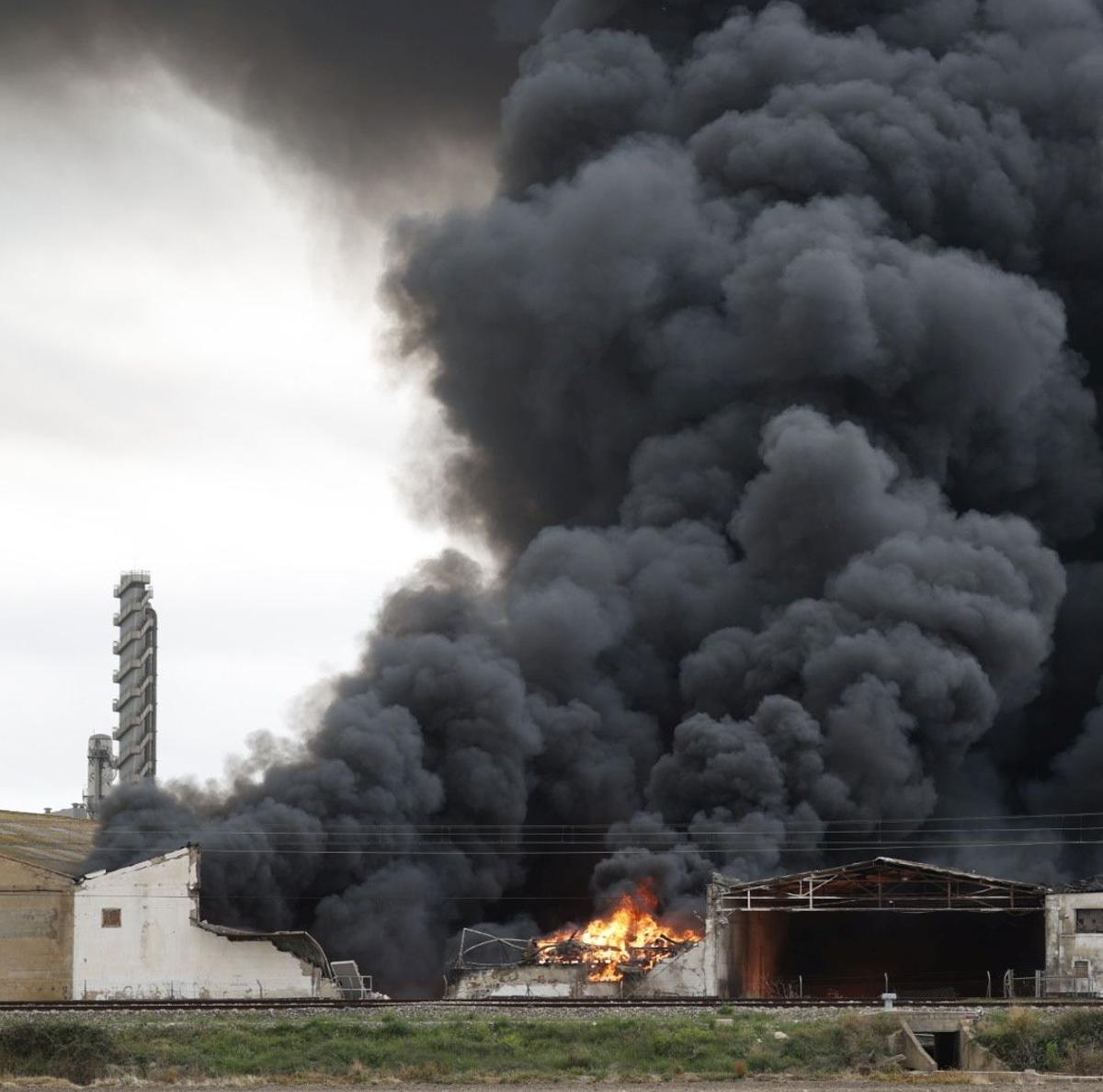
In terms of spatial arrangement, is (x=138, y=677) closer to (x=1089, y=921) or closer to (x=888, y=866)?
(x=888, y=866)

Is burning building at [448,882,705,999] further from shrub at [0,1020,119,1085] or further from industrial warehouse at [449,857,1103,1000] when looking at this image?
shrub at [0,1020,119,1085]

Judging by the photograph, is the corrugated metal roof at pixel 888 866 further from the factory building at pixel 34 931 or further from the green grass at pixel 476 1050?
the factory building at pixel 34 931

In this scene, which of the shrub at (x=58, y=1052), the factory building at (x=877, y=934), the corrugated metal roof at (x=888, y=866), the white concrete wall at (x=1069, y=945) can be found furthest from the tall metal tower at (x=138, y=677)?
the shrub at (x=58, y=1052)

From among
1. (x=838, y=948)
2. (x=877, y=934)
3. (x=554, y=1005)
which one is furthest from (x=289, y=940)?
(x=877, y=934)

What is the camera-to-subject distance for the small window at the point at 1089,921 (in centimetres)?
5950

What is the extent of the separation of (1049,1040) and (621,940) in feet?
74.2

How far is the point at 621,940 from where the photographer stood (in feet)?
215

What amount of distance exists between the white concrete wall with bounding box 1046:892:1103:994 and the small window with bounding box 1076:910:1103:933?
87 mm

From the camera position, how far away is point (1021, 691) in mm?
76875

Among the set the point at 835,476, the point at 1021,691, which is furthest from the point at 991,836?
the point at 835,476

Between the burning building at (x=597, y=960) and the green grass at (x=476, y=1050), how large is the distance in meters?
14.3

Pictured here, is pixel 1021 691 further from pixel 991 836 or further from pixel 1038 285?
pixel 1038 285

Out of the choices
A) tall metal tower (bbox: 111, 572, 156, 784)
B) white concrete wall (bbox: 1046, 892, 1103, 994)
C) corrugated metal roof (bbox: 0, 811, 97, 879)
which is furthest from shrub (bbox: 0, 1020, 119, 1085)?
tall metal tower (bbox: 111, 572, 156, 784)

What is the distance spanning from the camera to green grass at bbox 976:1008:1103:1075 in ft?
142
